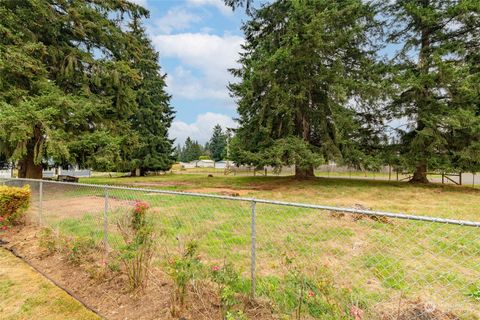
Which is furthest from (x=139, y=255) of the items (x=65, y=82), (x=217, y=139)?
(x=217, y=139)

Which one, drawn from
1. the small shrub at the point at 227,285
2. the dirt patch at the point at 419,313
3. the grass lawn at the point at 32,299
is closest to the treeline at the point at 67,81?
the grass lawn at the point at 32,299

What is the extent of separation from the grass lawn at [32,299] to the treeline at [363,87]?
1086cm

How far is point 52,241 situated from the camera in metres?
4.46

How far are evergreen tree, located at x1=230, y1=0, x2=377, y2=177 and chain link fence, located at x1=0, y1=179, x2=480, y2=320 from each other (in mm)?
8125

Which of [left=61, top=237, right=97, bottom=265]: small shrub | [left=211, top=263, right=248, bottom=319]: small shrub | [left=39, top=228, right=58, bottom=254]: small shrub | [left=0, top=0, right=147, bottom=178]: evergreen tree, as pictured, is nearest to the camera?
[left=211, top=263, right=248, bottom=319]: small shrub

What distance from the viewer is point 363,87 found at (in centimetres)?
1415

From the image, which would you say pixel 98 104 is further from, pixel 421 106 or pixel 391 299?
pixel 421 106

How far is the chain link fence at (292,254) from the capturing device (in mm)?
2564

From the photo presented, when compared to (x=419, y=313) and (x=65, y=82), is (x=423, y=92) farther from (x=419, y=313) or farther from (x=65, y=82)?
(x=65, y=82)

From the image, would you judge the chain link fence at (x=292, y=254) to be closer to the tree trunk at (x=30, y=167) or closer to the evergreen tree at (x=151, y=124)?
the tree trunk at (x=30, y=167)

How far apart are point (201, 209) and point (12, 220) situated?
13.4 feet

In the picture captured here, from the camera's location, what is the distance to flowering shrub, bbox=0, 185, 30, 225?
5977 millimetres

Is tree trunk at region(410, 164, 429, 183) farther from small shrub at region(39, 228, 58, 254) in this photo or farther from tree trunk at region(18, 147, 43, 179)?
tree trunk at region(18, 147, 43, 179)

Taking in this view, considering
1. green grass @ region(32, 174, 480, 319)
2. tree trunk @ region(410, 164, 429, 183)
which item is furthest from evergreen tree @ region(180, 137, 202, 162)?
green grass @ region(32, 174, 480, 319)
